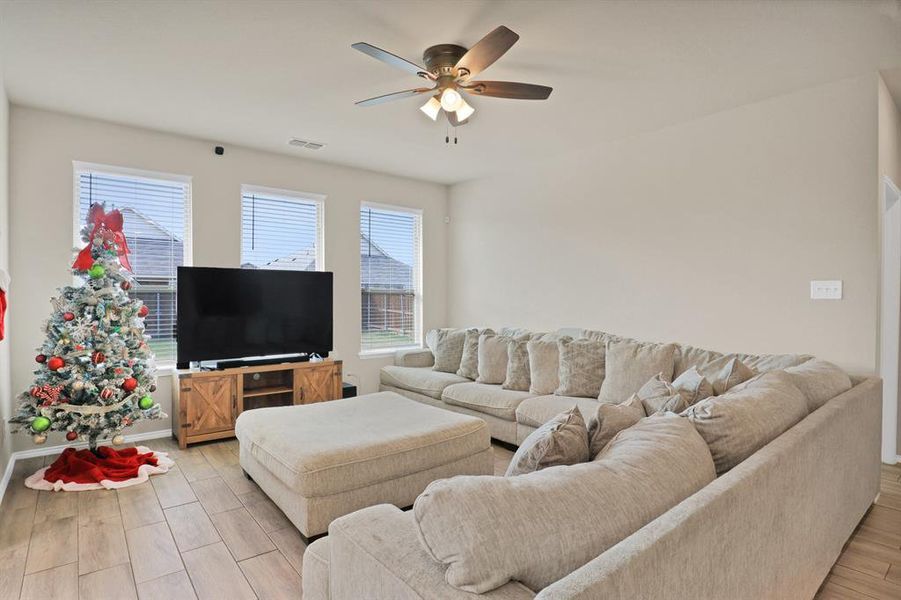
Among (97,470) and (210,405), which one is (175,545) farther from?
(210,405)

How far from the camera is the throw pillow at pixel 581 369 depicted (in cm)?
396

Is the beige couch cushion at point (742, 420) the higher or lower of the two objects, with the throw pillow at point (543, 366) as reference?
higher

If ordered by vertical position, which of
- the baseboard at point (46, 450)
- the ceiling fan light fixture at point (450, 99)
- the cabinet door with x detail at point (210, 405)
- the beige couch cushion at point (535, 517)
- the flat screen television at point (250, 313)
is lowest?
the baseboard at point (46, 450)

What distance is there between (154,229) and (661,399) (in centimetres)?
435

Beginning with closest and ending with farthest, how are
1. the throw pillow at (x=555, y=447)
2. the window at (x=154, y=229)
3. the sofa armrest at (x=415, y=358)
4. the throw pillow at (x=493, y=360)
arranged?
the throw pillow at (x=555, y=447), the window at (x=154, y=229), the throw pillow at (x=493, y=360), the sofa armrest at (x=415, y=358)

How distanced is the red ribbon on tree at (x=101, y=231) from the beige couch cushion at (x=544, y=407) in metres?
3.16

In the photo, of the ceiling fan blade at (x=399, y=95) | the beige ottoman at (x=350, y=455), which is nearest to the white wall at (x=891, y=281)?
the beige ottoman at (x=350, y=455)

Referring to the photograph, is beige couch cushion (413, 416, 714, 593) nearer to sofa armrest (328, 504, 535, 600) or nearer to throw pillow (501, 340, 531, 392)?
sofa armrest (328, 504, 535, 600)

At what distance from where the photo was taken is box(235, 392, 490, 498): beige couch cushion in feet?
8.23

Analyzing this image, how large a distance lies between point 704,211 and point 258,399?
4227 millimetres

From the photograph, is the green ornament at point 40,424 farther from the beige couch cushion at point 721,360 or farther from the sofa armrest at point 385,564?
the beige couch cushion at point 721,360

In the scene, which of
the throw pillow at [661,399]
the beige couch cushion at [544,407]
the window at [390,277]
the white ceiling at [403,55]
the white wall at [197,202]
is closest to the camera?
the throw pillow at [661,399]

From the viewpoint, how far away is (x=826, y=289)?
3426 mm

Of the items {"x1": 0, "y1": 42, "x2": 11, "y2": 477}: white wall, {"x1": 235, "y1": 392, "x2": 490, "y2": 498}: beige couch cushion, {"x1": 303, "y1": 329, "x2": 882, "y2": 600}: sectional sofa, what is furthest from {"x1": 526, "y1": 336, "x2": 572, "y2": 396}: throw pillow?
{"x1": 0, "y1": 42, "x2": 11, "y2": 477}: white wall
